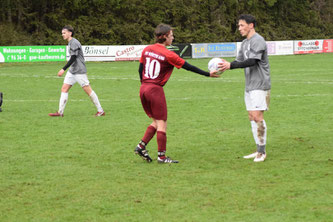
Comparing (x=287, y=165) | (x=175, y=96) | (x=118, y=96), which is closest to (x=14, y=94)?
(x=118, y=96)

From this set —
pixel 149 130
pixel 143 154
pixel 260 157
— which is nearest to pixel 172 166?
pixel 143 154

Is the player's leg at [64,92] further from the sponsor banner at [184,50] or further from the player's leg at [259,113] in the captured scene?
the sponsor banner at [184,50]

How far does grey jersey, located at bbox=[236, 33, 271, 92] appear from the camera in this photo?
8.22m

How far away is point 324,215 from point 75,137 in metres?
6.15

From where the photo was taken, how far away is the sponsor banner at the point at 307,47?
173ft

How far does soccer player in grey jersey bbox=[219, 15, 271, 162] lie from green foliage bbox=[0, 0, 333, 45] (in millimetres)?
44946

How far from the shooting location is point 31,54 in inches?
1596

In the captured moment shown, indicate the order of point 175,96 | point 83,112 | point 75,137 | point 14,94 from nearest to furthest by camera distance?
point 75,137
point 83,112
point 175,96
point 14,94

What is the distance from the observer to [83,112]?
48.7 ft

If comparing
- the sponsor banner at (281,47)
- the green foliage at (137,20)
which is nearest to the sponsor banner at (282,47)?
the sponsor banner at (281,47)

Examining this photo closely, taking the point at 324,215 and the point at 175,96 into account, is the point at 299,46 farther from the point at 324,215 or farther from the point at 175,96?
the point at 324,215

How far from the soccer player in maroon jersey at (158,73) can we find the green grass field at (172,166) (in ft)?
1.29

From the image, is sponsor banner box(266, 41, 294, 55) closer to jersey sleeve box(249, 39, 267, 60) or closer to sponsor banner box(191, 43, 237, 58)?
sponsor banner box(191, 43, 237, 58)

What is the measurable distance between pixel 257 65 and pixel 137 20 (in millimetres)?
53250
